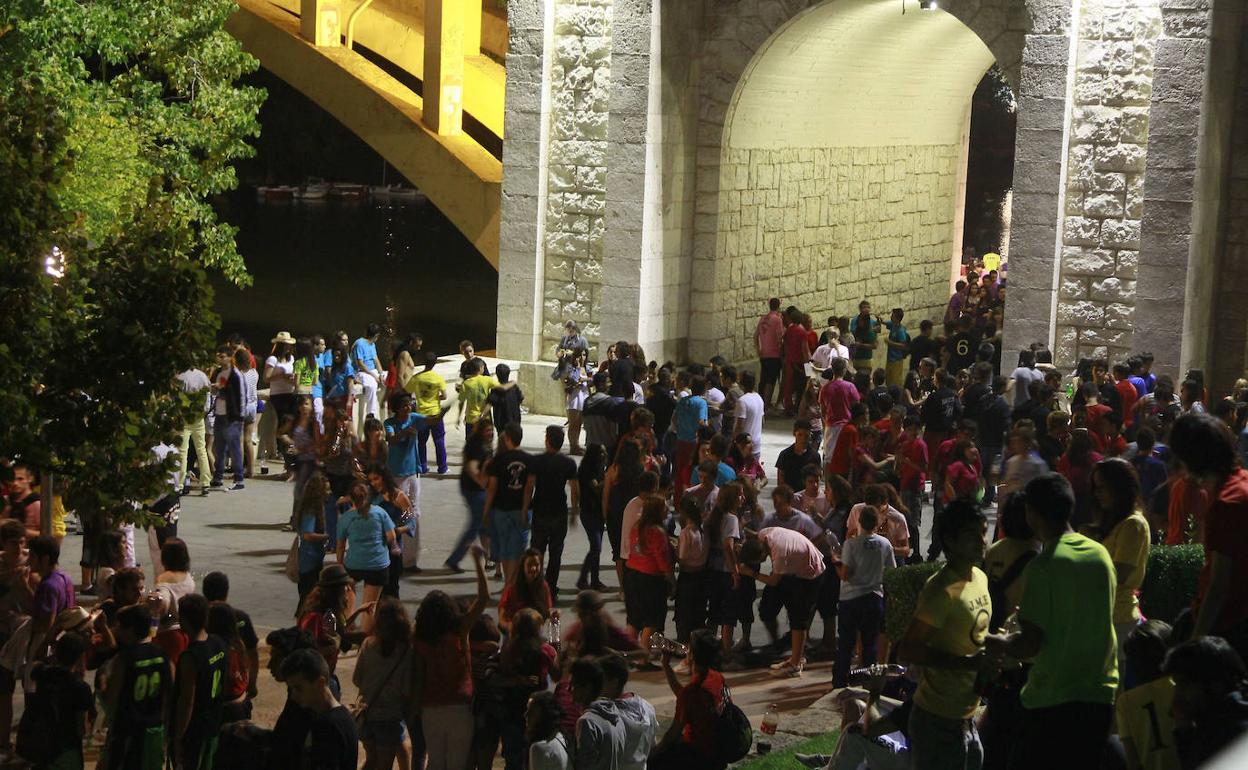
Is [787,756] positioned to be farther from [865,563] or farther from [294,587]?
[294,587]

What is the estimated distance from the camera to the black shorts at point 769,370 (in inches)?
798

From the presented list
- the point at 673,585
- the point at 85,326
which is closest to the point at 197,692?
the point at 85,326

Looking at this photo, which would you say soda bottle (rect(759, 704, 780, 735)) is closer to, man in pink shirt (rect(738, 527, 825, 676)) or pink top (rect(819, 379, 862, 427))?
man in pink shirt (rect(738, 527, 825, 676))

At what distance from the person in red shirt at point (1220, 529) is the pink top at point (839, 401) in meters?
Answer: 9.04

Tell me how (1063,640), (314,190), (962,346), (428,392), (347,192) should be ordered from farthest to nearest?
(347,192), (314,190), (962,346), (428,392), (1063,640)

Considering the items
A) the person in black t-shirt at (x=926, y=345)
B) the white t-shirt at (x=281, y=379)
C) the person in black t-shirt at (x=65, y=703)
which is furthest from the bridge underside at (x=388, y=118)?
the person in black t-shirt at (x=65, y=703)

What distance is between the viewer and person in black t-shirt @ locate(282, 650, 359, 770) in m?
6.83

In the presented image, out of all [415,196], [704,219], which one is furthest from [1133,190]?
[415,196]

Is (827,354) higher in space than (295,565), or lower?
higher

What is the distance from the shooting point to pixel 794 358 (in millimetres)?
20000

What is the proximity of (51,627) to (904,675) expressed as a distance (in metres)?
4.53

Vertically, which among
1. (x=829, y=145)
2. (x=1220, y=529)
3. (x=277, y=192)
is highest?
(x=277, y=192)

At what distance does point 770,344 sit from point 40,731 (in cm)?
1337

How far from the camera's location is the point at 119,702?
25.0ft
